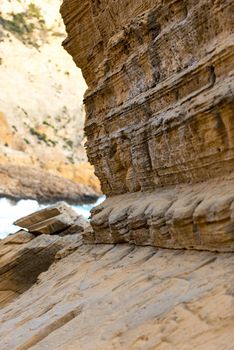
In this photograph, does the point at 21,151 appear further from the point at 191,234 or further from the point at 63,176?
the point at 191,234

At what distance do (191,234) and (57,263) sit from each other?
18.8 feet

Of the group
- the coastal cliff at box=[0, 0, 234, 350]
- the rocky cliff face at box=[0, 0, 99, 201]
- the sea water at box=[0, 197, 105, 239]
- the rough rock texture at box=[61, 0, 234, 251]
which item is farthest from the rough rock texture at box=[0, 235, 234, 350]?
the rocky cliff face at box=[0, 0, 99, 201]

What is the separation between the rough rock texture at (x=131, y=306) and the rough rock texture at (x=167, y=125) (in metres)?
0.39

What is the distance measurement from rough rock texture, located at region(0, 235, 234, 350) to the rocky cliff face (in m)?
26.4

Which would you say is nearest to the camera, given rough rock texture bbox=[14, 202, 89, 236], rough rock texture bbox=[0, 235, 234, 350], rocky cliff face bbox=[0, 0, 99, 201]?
rough rock texture bbox=[0, 235, 234, 350]

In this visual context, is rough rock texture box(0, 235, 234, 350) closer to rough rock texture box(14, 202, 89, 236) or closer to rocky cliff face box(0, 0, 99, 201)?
rough rock texture box(14, 202, 89, 236)

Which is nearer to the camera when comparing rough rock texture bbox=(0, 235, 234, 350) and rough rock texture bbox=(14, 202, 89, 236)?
rough rock texture bbox=(0, 235, 234, 350)

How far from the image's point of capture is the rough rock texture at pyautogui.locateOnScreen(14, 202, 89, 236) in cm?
1490

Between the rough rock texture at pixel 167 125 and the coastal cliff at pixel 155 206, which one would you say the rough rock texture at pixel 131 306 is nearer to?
the coastal cliff at pixel 155 206

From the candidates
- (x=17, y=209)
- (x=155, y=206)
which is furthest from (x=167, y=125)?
(x=17, y=209)

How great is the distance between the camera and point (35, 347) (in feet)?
17.7

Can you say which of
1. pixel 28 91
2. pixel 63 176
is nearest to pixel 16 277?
pixel 63 176

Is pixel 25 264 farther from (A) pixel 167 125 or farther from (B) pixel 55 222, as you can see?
(A) pixel 167 125

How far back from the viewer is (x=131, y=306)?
202 inches
